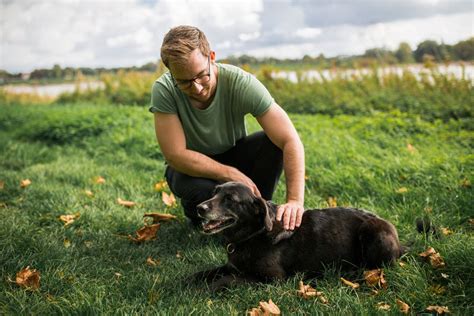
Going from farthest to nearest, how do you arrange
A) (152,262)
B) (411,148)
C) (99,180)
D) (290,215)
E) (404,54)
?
(404,54) → (411,148) → (99,180) → (152,262) → (290,215)

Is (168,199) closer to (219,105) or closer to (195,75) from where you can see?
(219,105)

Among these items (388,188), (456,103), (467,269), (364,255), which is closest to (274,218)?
(364,255)

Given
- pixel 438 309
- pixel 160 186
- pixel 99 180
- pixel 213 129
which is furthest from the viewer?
pixel 99 180

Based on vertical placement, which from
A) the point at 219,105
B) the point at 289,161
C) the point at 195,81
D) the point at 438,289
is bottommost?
the point at 438,289

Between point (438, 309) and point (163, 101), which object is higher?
point (163, 101)

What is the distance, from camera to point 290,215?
318 cm

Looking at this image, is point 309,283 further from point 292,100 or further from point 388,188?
point 292,100

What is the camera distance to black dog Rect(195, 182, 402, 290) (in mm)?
3111

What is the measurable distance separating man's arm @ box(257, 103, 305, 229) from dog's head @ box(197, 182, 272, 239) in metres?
0.15

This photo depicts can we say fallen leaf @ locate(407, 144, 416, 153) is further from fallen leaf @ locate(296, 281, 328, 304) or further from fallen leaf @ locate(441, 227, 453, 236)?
fallen leaf @ locate(296, 281, 328, 304)

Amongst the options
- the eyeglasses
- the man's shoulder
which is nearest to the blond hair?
the eyeglasses

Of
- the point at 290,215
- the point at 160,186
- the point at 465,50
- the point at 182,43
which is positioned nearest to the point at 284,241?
the point at 290,215

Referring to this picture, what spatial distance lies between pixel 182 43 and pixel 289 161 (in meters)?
1.12

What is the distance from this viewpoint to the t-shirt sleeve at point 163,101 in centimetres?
378
